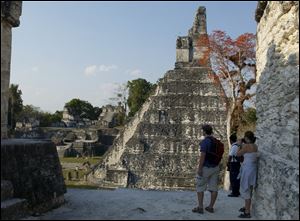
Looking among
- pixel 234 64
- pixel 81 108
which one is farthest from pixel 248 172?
pixel 81 108

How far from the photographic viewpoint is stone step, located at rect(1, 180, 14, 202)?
500 centimetres

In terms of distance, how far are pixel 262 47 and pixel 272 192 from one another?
280cm

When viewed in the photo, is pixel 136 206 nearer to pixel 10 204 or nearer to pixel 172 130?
pixel 10 204

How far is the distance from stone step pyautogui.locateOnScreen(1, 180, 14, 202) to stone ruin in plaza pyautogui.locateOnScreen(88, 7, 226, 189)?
13.0 meters

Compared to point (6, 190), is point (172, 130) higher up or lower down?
higher up

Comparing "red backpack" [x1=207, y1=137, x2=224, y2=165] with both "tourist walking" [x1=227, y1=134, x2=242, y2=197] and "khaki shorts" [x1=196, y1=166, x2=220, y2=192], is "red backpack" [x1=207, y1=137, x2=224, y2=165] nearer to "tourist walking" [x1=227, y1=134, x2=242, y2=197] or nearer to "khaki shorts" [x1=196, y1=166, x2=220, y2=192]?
"khaki shorts" [x1=196, y1=166, x2=220, y2=192]

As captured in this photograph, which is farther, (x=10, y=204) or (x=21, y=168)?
(x=21, y=168)

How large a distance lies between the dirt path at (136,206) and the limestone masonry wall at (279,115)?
0.93 metres

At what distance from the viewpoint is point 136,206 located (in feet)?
21.7

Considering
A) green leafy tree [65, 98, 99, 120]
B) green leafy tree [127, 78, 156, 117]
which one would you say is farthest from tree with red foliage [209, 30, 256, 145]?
green leafy tree [65, 98, 99, 120]

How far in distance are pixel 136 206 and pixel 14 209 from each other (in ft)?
7.24

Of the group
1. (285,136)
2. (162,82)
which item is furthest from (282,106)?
(162,82)

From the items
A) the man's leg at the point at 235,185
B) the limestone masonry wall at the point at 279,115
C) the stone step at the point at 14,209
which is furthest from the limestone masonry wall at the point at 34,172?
the man's leg at the point at 235,185

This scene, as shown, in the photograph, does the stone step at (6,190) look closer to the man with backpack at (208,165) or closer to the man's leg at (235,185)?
the man with backpack at (208,165)
